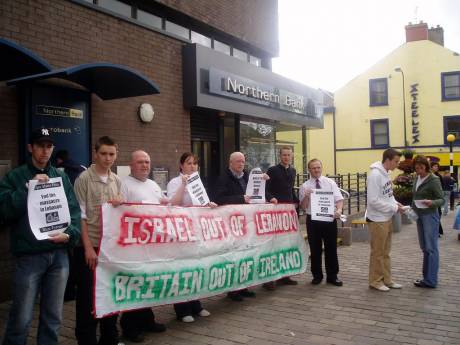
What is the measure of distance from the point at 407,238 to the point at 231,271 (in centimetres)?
733

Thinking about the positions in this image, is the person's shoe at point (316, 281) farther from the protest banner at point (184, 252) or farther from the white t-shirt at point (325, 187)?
the white t-shirt at point (325, 187)

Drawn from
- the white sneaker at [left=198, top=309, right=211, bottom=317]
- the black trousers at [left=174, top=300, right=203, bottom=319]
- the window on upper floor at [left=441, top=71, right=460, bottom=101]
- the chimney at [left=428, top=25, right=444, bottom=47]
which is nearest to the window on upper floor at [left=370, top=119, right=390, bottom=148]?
the window on upper floor at [left=441, top=71, right=460, bottom=101]

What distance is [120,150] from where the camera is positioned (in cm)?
738

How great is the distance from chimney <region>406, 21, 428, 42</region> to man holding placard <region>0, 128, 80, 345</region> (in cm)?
3191

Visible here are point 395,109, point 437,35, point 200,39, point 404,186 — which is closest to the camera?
point 200,39

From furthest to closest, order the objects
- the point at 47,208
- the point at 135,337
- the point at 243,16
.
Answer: the point at 243,16 → the point at 135,337 → the point at 47,208

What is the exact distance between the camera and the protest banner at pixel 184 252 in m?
4.20

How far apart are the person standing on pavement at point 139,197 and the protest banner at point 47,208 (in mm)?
840

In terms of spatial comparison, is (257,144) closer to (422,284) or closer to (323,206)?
(323,206)

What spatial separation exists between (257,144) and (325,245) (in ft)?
18.7

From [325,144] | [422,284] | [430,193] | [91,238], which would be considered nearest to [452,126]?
[325,144]

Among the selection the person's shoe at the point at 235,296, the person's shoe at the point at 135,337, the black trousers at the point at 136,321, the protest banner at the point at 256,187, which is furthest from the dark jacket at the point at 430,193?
the person's shoe at the point at 135,337

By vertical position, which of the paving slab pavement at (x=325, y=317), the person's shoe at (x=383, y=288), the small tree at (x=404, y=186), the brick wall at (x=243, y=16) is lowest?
the paving slab pavement at (x=325, y=317)

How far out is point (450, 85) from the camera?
2923cm
